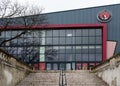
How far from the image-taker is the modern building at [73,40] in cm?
5894

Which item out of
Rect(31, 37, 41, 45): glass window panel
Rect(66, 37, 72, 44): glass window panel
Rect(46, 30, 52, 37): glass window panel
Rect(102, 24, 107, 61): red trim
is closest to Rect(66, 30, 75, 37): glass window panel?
Rect(66, 37, 72, 44): glass window panel

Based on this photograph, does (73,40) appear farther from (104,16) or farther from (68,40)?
(104,16)

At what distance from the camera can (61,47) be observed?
5969cm

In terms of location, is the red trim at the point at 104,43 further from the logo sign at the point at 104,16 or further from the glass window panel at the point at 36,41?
the glass window panel at the point at 36,41

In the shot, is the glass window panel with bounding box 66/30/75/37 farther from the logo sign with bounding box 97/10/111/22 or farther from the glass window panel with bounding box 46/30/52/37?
the logo sign with bounding box 97/10/111/22

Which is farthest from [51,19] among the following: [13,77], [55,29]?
[13,77]

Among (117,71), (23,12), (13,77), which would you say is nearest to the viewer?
(117,71)

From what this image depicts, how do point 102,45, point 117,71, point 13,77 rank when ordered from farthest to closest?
point 102,45, point 13,77, point 117,71

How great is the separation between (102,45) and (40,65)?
37.7ft

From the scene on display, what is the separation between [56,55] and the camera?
59250 millimetres

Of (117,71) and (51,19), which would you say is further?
(51,19)

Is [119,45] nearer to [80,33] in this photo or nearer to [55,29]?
[80,33]

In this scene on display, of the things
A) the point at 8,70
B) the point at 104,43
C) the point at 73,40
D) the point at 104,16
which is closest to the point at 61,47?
the point at 73,40

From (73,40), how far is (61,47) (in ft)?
8.12
